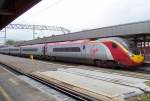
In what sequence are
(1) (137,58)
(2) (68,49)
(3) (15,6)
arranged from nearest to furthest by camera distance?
(3) (15,6), (1) (137,58), (2) (68,49)

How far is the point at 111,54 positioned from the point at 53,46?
52.9ft

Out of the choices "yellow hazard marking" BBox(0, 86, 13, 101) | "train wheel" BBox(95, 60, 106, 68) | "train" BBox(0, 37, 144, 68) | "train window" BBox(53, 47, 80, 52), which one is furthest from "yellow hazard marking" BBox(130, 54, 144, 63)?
"yellow hazard marking" BBox(0, 86, 13, 101)

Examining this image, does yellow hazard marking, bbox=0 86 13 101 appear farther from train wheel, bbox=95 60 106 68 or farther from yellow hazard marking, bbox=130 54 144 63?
train wheel, bbox=95 60 106 68

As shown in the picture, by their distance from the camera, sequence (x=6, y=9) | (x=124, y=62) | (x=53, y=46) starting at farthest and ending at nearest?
(x=53, y=46)
(x=124, y=62)
(x=6, y=9)

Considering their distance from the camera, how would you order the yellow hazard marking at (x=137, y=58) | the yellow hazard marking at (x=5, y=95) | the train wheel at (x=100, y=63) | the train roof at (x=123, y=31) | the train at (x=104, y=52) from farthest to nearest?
the train wheel at (x=100, y=63)
the train roof at (x=123, y=31)
the train at (x=104, y=52)
the yellow hazard marking at (x=137, y=58)
the yellow hazard marking at (x=5, y=95)

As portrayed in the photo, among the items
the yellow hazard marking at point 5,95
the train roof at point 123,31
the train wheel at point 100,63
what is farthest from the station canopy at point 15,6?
the train roof at point 123,31

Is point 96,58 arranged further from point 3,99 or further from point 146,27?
point 3,99

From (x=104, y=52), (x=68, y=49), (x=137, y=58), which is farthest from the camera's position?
(x=68, y=49)

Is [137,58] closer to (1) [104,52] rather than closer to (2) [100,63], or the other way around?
(1) [104,52]

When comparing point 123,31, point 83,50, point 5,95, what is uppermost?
point 123,31

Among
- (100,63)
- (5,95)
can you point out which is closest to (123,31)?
(100,63)

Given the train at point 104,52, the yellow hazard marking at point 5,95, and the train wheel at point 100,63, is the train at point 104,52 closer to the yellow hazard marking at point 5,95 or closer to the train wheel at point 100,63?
the train wheel at point 100,63

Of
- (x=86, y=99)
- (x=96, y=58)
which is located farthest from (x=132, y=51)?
(x=86, y=99)

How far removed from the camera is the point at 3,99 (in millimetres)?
12758
